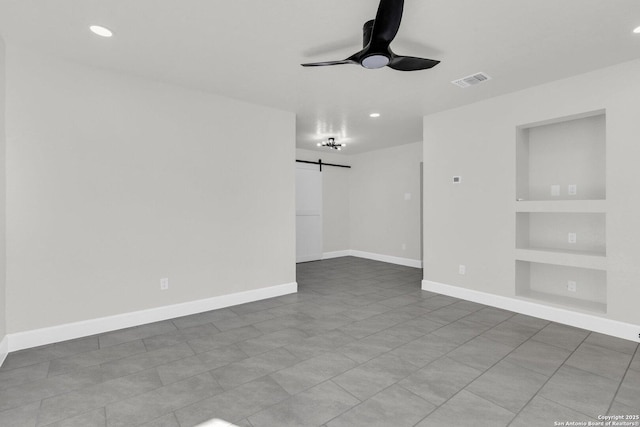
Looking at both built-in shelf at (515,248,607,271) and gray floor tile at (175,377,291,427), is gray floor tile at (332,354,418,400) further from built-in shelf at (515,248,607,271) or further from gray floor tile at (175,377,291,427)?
built-in shelf at (515,248,607,271)

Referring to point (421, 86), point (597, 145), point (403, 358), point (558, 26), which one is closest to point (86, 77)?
point (421, 86)

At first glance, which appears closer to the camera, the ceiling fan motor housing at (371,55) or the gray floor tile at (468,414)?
the gray floor tile at (468,414)

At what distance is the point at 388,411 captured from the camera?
6.40ft

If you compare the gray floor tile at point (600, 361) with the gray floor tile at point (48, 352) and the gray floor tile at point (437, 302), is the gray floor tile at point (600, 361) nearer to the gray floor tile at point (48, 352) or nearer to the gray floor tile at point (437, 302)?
the gray floor tile at point (437, 302)

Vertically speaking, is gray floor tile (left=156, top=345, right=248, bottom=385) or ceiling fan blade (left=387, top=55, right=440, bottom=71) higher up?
ceiling fan blade (left=387, top=55, right=440, bottom=71)

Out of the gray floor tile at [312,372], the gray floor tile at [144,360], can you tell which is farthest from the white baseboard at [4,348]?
the gray floor tile at [312,372]

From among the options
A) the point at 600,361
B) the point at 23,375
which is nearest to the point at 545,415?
the point at 600,361

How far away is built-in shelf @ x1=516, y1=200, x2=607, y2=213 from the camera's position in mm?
3203

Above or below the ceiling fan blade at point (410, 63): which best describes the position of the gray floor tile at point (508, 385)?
below

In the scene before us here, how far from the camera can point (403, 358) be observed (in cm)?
264

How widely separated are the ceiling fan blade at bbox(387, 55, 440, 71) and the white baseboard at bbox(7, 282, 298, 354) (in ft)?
10.5

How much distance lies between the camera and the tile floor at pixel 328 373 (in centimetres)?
193

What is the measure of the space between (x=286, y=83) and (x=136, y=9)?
1591 mm

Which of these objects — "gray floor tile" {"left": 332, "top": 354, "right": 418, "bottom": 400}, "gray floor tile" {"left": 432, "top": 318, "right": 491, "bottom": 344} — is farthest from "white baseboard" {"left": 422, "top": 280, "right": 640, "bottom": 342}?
"gray floor tile" {"left": 332, "top": 354, "right": 418, "bottom": 400}
